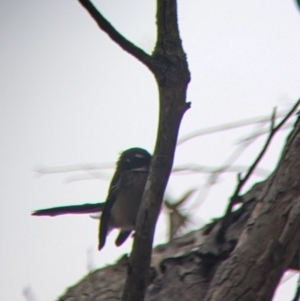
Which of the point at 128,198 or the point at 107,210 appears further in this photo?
the point at 128,198

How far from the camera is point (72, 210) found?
17.5 ft

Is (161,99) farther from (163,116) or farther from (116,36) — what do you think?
(116,36)

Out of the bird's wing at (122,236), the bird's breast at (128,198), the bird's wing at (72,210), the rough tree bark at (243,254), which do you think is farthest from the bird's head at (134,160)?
the rough tree bark at (243,254)

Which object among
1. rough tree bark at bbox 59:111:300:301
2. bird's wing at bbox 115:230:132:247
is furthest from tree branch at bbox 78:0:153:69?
bird's wing at bbox 115:230:132:247

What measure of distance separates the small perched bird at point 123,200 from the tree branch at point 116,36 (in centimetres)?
267

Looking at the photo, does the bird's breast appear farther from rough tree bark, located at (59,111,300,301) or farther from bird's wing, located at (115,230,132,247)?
rough tree bark, located at (59,111,300,301)

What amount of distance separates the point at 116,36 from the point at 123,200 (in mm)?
2914

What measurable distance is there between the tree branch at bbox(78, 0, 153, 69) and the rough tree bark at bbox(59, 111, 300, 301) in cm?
78

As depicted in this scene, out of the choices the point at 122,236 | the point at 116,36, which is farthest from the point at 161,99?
the point at 122,236

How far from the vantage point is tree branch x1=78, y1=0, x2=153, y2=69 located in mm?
2367

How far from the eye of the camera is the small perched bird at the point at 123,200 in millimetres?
5070

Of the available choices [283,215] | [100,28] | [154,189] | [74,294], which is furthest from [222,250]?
[100,28]

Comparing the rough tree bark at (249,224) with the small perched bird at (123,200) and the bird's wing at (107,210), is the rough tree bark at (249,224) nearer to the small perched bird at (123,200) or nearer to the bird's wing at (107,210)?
the bird's wing at (107,210)

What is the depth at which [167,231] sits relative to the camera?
3.58m
